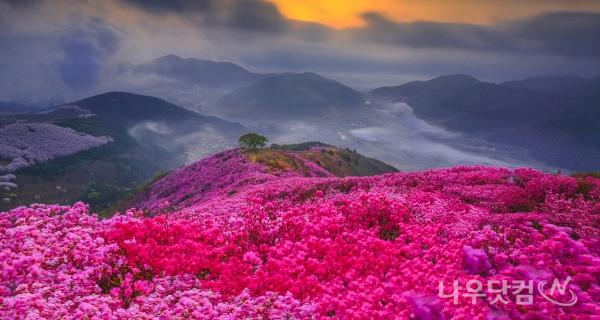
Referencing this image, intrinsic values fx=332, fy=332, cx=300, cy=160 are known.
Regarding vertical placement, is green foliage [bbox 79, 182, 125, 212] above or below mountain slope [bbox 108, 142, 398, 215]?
below

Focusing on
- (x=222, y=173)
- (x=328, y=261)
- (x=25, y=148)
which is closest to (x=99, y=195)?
(x=25, y=148)

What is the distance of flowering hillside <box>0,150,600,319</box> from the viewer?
6918 millimetres

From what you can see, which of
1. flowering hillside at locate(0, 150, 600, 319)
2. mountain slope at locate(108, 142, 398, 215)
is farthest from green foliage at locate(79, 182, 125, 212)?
flowering hillside at locate(0, 150, 600, 319)

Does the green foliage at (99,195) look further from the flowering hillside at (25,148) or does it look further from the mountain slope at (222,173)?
the mountain slope at (222,173)

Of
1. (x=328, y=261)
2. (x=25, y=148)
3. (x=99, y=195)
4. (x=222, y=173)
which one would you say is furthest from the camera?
(x=25, y=148)

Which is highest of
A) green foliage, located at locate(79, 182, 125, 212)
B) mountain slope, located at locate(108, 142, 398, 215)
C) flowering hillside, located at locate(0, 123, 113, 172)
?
mountain slope, located at locate(108, 142, 398, 215)

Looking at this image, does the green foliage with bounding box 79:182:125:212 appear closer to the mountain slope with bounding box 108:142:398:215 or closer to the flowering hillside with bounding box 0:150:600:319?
the mountain slope with bounding box 108:142:398:215

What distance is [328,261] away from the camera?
903 cm

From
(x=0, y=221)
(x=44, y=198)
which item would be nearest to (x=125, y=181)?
(x=44, y=198)

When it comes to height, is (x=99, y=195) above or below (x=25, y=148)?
below

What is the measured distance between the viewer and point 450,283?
24.5 feet

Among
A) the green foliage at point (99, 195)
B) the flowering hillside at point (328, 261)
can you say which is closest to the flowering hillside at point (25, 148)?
the green foliage at point (99, 195)

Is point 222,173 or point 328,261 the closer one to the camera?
point 328,261

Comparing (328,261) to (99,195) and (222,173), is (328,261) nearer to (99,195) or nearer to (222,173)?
(222,173)
